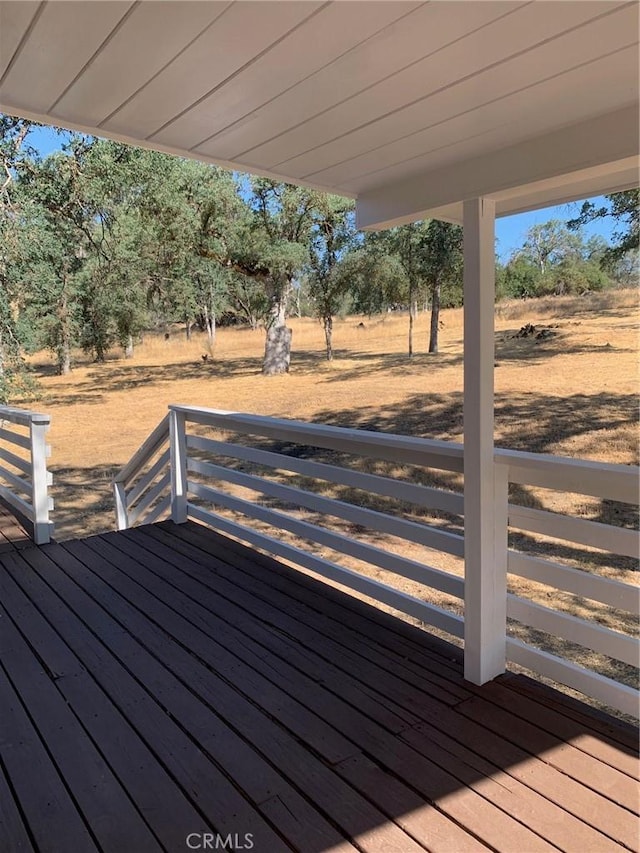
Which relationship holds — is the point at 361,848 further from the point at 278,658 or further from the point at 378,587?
the point at 378,587

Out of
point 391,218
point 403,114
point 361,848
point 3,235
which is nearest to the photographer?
point 361,848

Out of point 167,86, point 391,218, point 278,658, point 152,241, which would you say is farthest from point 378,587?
point 152,241

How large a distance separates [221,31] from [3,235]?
18.4 ft

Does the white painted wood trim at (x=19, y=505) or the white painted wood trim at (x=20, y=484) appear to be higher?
the white painted wood trim at (x=20, y=484)

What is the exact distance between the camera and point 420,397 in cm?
1023

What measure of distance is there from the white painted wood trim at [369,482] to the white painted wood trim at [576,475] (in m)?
0.26

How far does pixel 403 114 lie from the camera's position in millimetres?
1521

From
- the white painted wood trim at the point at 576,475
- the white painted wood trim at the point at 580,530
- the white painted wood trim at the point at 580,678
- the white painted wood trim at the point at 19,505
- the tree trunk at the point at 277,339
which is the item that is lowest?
the white painted wood trim at the point at 580,678

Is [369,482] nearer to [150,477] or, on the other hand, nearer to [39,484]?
[150,477]

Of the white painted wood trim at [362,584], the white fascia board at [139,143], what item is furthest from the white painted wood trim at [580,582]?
the white fascia board at [139,143]

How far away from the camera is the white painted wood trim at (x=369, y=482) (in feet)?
7.56

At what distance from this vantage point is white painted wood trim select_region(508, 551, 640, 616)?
179cm

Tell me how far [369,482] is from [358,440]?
0.63 feet
